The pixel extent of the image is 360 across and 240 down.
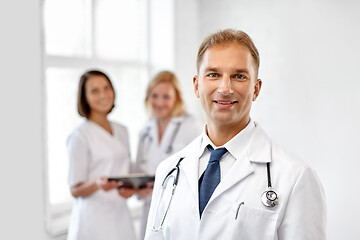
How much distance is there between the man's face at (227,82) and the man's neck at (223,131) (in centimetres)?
4

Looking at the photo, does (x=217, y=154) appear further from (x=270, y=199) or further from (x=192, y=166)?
(x=270, y=199)

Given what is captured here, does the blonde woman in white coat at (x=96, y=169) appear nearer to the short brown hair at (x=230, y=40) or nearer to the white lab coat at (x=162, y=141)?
the white lab coat at (x=162, y=141)

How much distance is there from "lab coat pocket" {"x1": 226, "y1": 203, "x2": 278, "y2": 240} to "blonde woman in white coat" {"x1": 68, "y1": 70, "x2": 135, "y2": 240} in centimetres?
124

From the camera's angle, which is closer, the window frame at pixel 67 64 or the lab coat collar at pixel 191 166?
the lab coat collar at pixel 191 166

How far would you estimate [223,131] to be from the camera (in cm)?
133

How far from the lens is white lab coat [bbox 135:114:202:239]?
2807 mm

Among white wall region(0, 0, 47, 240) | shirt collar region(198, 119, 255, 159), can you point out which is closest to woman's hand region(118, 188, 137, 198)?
white wall region(0, 0, 47, 240)

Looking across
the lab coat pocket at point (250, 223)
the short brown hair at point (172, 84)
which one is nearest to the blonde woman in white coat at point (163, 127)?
the short brown hair at point (172, 84)

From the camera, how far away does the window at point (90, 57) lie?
3.05 meters

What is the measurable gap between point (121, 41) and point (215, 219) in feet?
9.22

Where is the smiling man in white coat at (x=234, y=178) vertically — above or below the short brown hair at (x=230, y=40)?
below

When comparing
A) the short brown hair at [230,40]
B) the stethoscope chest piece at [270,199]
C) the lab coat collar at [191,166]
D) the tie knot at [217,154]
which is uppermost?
the short brown hair at [230,40]

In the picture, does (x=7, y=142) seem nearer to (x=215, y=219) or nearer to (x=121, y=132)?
(x=121, y=132)

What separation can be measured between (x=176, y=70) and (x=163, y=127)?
A: 48.8 inches
